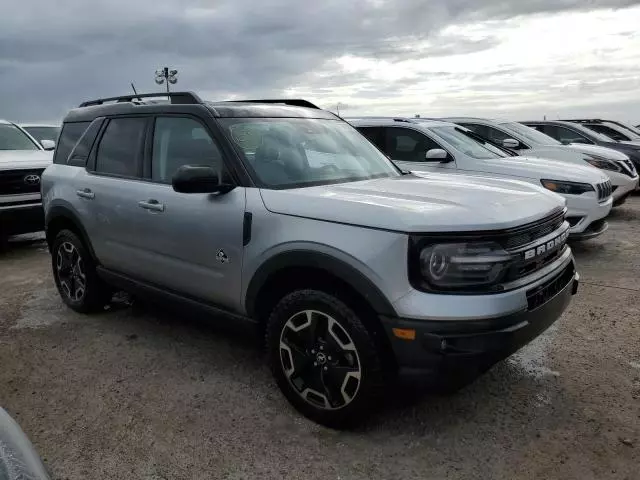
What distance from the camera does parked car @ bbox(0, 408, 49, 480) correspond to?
5.29 feet

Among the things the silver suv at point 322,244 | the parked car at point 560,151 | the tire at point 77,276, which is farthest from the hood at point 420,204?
the parked car at point 560,151

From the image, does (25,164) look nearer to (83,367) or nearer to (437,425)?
(83,367)

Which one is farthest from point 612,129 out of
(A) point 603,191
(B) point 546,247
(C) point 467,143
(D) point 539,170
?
(B) point 546,247

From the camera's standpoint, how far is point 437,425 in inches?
121

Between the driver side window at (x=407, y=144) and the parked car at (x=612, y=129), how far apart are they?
8.04m

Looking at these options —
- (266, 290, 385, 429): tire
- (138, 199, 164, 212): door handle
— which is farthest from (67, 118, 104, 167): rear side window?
(266, 290, 385, 429): tire

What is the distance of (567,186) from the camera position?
6.59 m

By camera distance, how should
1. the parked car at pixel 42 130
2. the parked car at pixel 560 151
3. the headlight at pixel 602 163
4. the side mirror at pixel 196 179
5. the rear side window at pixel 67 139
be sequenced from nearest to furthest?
the side mirror at pixel 196 179, the rear side window at pixel 67 139, the parked car at pixel 560 151, the headlight at pixel 602 163, the parked car at pixel 42 130

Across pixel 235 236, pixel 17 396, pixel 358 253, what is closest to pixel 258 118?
pixel 235 236

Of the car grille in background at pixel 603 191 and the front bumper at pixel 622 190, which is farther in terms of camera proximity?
the front bumper at pixel 622 190

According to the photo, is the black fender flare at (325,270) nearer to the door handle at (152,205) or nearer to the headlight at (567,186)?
the door handle at (152,205)

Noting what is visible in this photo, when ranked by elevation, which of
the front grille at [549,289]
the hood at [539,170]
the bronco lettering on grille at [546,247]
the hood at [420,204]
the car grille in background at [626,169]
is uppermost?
the hood at [420,204]

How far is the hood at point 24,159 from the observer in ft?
24.2

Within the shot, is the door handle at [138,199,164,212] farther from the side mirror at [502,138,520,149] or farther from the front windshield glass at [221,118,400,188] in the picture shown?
the side mirror at [502,138,520,149]
